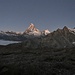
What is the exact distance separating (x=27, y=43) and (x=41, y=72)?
168416 millimetres

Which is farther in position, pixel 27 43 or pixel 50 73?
pixel 27 43

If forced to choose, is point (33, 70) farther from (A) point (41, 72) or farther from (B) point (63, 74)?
(B) point (63, 74)

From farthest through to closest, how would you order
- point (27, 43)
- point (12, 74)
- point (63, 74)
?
point (27, 43) < point (63, 74) < point (12, 74)

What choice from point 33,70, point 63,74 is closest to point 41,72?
point 33,70

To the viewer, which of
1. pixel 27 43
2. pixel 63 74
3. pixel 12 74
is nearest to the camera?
pixel 12 74

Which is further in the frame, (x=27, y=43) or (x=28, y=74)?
(x=27, y=43)

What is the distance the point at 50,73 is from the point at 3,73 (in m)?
7.43

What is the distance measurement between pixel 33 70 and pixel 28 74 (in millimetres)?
2306

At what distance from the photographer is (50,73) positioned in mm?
30297

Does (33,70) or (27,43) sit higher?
(27,43)

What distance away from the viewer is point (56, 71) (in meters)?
31.7

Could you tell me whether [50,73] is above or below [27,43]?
below

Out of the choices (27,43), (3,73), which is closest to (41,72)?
(3,73)

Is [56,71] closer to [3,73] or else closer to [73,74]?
[73,74]
